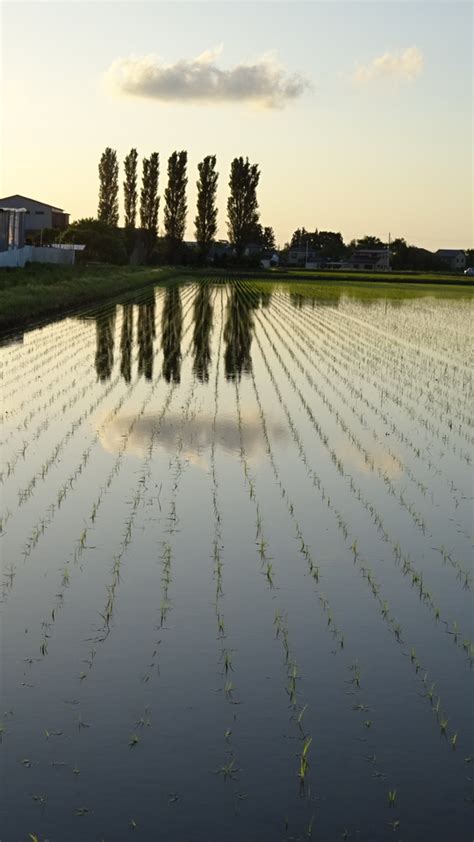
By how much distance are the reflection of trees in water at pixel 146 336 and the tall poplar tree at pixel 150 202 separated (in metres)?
43.0

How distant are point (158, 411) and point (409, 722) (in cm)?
943

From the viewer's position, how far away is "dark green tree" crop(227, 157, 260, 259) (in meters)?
84.4

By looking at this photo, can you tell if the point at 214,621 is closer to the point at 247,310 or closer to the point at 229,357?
the point at 229,357

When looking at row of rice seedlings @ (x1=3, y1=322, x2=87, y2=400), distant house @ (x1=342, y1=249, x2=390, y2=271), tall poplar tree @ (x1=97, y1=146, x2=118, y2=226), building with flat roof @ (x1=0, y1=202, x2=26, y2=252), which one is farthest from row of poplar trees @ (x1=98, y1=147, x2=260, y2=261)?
row of rice seedlings @ (x1=3, y1=322, x2=87, y2=400)

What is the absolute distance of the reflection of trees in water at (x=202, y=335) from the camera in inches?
773

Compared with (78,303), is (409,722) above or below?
below

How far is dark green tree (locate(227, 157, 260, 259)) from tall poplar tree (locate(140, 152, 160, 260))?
6175 mm

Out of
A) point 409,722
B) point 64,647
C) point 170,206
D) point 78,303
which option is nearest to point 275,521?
point 64,647

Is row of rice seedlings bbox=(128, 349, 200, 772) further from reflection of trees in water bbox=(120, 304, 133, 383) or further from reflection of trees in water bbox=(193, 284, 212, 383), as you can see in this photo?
reflection of trees in water bbox=(193, 284, 212, 383)

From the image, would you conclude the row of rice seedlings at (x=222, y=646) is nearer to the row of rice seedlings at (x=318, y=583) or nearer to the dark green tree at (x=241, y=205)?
the row of rice seedlings at (x=318, y=583)

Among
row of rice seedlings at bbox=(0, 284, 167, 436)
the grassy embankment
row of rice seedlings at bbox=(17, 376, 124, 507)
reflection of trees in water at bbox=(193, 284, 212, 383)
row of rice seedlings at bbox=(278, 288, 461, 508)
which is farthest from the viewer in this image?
the grassy embankment

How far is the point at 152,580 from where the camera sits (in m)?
7.12

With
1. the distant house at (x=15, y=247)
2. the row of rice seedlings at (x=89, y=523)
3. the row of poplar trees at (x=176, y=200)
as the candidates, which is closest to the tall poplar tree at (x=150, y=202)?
the row of poplar trees at (x=176, y=200)

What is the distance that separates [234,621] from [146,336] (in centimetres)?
1953
